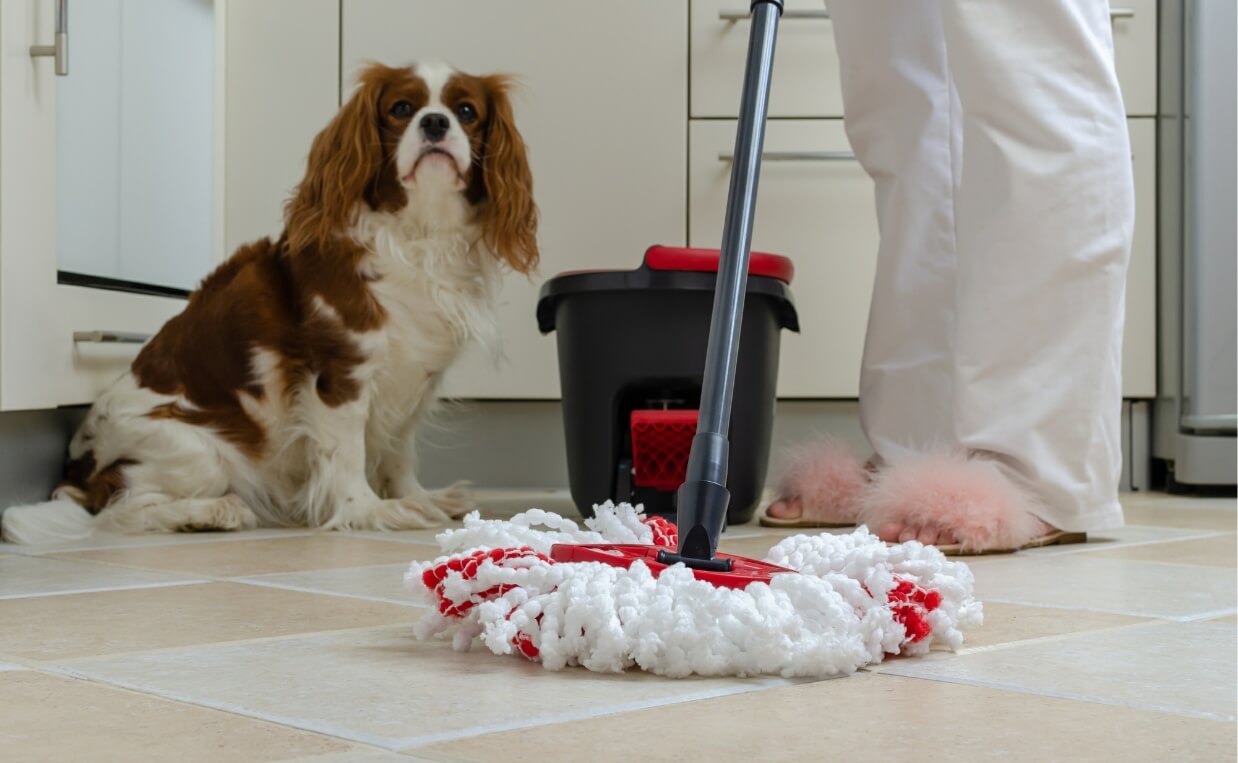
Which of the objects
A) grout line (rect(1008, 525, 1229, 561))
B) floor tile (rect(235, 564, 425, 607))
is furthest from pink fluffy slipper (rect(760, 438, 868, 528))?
floor tile (rect(235, 564, 425, 607))

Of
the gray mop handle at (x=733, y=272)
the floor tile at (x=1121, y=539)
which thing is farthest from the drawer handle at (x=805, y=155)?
the gray mop handle at (x=733, y=272)

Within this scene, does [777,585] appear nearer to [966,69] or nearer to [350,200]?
[966,69]

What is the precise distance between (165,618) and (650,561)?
422 millimetres

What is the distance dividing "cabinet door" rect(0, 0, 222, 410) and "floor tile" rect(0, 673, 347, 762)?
112 centimetres

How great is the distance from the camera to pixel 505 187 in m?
2.09

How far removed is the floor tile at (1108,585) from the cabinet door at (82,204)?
126 centimetres

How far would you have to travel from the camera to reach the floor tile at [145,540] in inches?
64.2

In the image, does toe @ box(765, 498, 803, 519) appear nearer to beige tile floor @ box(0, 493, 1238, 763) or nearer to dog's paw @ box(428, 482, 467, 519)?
dog's paw @ box(428, 482, 467, 519)

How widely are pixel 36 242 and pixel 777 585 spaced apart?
1.37 m

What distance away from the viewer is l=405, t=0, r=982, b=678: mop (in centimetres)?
78

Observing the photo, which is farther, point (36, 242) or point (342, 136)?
point (342, 136)

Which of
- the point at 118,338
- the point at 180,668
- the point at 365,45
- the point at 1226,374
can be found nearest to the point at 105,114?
the point at 118,338

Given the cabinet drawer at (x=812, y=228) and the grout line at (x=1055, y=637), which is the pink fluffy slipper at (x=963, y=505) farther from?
the cabinet drawer at (x=812, y=228)

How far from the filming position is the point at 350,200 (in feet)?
6.56
